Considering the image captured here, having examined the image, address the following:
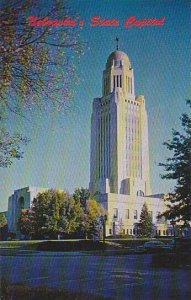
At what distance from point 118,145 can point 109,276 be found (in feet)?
16.1

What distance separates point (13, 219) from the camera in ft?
11.5

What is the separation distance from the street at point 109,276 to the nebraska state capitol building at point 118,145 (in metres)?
0.53

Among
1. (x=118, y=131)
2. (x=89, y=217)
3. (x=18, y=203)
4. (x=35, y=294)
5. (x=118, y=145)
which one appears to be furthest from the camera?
(x=118, y=145)

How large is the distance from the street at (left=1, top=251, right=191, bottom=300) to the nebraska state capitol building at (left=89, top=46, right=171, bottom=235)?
20.8 inches

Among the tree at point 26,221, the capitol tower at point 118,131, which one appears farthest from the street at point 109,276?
the tree at point 26,221

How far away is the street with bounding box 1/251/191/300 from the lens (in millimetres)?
1961

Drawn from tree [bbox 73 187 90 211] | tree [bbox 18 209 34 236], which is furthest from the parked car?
tree [bbox 18 209 34 236]

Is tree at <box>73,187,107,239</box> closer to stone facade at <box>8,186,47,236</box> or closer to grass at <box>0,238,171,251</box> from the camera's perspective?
grass at <box>0,238,171,251</box>

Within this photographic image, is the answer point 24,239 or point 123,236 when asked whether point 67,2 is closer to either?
point 123,236

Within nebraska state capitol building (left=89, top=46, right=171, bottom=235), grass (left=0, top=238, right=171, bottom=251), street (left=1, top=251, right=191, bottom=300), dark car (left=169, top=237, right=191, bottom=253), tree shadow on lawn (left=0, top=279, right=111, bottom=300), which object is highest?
nebraska state capitol building (left=89, top=46, right=171, bottom=235)

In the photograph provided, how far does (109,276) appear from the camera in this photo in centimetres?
224

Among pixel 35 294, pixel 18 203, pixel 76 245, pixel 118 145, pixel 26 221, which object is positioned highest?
pixel 118 145

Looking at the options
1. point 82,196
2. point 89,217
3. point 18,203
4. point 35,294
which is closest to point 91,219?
point 89,217

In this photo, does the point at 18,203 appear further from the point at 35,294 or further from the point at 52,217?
the point at 35,294
